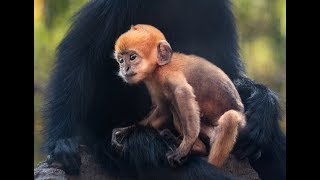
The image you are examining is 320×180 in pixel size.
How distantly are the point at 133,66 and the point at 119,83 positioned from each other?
225 mm

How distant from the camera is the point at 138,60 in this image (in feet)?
8.23

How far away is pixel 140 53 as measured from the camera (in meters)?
2.50

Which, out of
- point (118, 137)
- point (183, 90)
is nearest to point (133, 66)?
point (183, 90)

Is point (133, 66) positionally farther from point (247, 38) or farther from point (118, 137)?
point (247, 38)

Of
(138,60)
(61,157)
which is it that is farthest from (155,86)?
(61,157)

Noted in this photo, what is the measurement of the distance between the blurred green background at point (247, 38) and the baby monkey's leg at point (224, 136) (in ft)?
0.87

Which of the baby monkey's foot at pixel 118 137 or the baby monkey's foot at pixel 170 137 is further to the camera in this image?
the baby monkey's foot at pixel 118 137

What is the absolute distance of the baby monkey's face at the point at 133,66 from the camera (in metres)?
2.51

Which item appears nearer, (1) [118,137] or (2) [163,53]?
(2) [163,53]

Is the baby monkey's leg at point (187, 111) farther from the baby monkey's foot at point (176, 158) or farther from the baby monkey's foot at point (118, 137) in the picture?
the baby monkey's foot at point (118, 137)

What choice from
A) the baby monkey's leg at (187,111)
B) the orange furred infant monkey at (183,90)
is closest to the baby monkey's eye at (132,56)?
the orange furred infant monkey at (183,90)

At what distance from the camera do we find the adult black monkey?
2.72m
